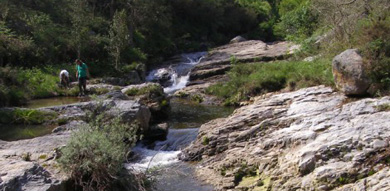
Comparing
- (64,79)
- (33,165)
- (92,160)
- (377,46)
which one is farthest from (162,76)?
(33,165)

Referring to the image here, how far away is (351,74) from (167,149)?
6344mm

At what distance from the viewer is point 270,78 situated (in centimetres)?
1973

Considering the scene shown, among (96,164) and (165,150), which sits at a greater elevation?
Answer: (96,164)

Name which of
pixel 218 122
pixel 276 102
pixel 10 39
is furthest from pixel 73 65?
pixel 276 102

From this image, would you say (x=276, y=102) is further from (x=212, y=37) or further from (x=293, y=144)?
(x=212, y=37)

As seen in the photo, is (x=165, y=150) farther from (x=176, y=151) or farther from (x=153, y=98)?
(x=153, y=98)

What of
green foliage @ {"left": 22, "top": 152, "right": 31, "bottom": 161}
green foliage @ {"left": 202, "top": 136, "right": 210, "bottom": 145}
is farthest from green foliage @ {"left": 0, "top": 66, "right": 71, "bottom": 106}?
green foliage @ {"left": 22, "top": 152, "right": 31, "bottom": 161}

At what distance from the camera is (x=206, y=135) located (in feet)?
43.4

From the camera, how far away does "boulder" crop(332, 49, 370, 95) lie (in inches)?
465

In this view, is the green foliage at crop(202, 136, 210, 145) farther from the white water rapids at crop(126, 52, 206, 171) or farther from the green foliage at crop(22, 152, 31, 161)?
the green foliage at crop(22, 152, 31, 161)

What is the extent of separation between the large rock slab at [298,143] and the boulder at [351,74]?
0.34 meters

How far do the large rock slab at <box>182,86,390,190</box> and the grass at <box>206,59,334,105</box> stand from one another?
77.6 inches

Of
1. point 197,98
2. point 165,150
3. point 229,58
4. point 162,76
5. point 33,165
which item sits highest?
point 229,58

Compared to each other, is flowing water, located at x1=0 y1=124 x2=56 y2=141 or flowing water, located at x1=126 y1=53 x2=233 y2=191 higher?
flowing water, located at x1=0 y1=124 x2=56 y2=141
